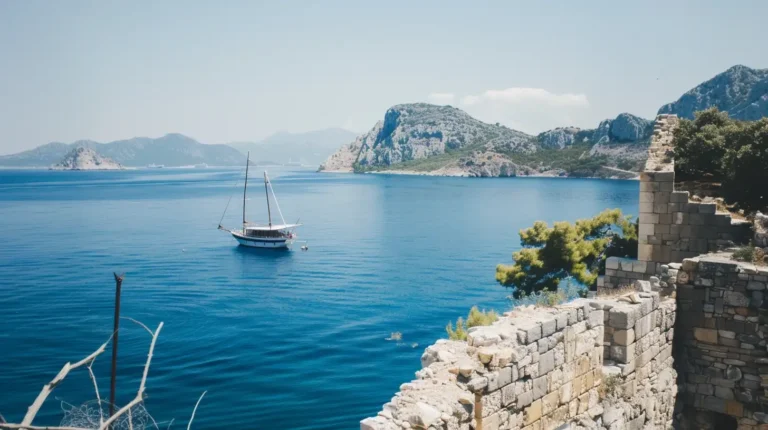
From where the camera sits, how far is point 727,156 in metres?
13.0

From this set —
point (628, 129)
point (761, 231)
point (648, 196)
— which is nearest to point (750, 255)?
point (761, 231)

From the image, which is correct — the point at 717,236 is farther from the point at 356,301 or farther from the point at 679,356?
the point at 356,301

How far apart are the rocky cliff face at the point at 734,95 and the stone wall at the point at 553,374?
439ft

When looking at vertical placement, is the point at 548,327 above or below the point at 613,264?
above

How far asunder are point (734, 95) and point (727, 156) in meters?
156

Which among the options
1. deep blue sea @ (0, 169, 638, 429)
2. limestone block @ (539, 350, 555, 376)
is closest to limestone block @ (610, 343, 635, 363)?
limestone block @ (539, 350, 555, 376)

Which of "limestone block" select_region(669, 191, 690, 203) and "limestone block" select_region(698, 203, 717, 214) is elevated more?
"limestone block" select_region(669, 191, 690, 203)

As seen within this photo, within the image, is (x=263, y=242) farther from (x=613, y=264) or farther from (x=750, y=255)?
(x=750, y=255)

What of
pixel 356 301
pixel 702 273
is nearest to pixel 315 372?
pixel 356 301

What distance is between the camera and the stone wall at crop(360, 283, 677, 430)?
19.8 feet

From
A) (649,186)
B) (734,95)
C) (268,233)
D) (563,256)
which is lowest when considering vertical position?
(268,233)

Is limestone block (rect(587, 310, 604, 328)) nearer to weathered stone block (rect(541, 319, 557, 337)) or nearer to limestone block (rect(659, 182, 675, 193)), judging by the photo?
weathered stone block (rect(541, 319, 557, 337))

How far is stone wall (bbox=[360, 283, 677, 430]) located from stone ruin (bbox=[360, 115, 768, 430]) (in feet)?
0.05

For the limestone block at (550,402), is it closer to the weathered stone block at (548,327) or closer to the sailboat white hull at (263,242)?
the weathered stone block at (548,327)
